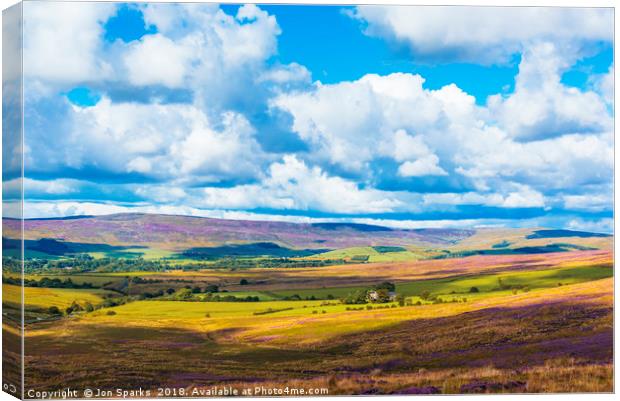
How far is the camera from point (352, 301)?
27375mm

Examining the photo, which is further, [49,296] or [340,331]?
[340,331]

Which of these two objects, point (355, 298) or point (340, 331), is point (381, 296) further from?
point (340, 331)

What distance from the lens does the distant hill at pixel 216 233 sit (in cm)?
2698

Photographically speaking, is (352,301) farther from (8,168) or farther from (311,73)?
(8,168)

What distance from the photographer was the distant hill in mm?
26984

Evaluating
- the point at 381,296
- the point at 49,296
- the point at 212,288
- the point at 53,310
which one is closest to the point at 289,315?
the point at 212,288

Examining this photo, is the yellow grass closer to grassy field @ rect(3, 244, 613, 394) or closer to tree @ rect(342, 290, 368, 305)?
grassy field @ rect(3, 244, 613, 394)

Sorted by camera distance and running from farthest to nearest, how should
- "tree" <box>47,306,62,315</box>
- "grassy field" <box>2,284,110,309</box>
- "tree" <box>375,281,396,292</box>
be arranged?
1. "tree" <box>375,281,396,292</box>
2. "tree" <box>47,306,62,315</box>
3. "grassy field" <box>2,284,110,309</box>

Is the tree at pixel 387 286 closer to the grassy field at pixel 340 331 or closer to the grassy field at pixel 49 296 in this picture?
the grassy field at pixel 340 331

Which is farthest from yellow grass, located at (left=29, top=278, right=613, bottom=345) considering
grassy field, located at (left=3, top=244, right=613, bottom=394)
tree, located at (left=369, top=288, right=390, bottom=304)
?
tree, located at (left=369, top=288, right=390, bottom=304)

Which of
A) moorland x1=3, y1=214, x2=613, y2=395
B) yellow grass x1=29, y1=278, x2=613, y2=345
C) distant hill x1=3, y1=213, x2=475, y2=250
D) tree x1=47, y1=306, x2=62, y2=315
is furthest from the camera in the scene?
distant hill x1=3, y1=213, x2=475, y2=250

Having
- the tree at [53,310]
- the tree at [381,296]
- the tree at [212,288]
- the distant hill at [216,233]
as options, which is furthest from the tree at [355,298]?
the tree at [53,310]

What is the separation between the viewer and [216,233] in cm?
2805

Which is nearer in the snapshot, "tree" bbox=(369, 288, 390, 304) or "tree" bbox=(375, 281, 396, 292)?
"tree" bbox=(369, 288, 390, 304)
